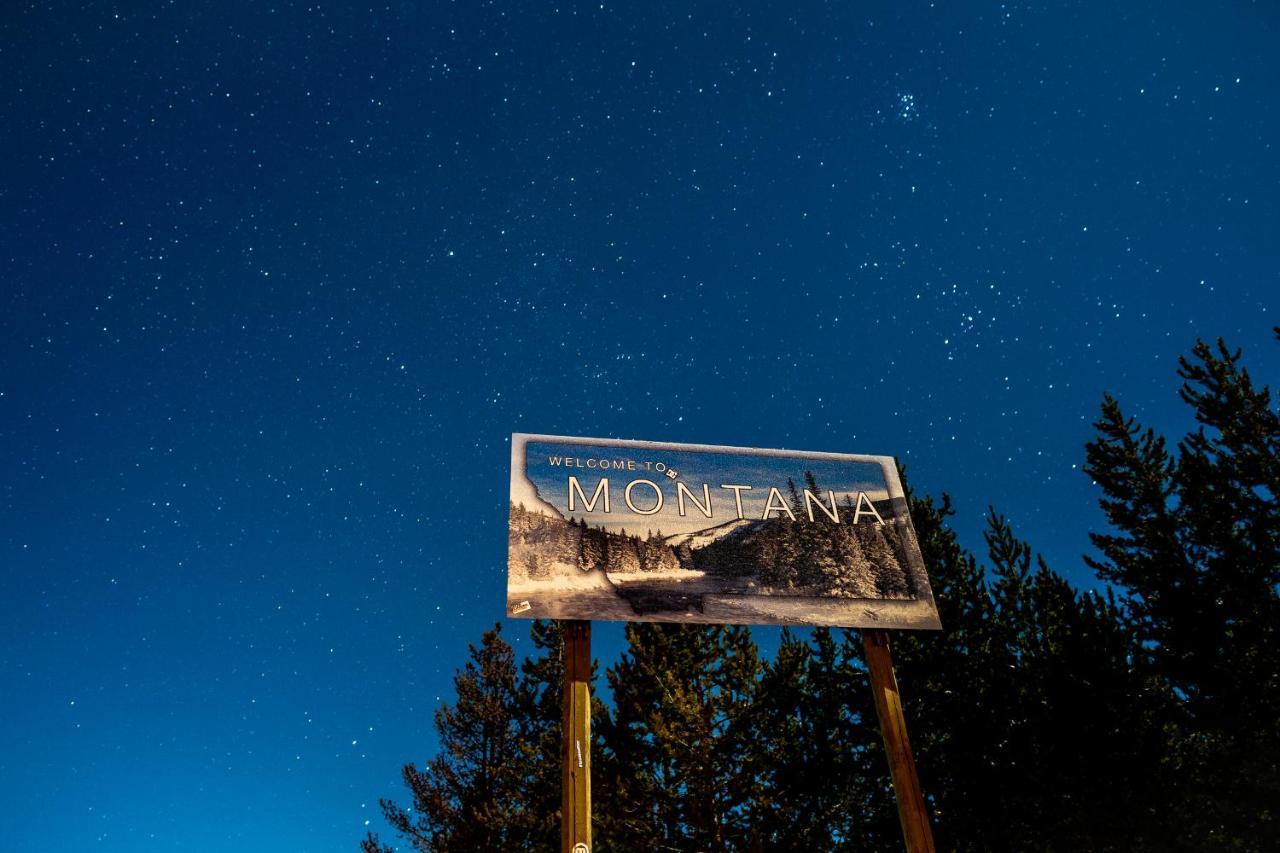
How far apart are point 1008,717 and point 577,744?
1655cm

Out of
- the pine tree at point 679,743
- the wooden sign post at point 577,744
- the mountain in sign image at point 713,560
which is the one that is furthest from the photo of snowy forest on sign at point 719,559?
the pine tree at point 679,743

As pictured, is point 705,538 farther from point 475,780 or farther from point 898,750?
point 475,780

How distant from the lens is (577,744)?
308 inches

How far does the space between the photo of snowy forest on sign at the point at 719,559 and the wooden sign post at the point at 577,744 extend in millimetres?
643

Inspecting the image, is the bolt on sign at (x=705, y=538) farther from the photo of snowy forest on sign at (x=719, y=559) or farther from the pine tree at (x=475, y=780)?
the pine tree at (x=475, y=780)

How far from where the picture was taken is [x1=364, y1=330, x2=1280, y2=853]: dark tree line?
18.0m

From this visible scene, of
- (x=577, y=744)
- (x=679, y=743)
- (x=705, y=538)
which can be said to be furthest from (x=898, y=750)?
(x=679, y=743)

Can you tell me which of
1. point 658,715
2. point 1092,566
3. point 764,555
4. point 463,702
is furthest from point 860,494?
point 463,702

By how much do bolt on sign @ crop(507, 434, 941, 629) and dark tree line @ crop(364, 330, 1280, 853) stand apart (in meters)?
11.9

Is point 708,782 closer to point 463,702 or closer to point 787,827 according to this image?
point 787,827

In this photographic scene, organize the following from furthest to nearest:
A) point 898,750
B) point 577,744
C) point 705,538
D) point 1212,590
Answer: point 1212,590 → point 705,538 → point 898,750 → point 577,744

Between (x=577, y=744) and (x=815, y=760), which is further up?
(x=815, y=760)

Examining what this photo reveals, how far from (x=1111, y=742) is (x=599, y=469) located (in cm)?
1635

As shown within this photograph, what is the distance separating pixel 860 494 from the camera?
1066 centimetres
